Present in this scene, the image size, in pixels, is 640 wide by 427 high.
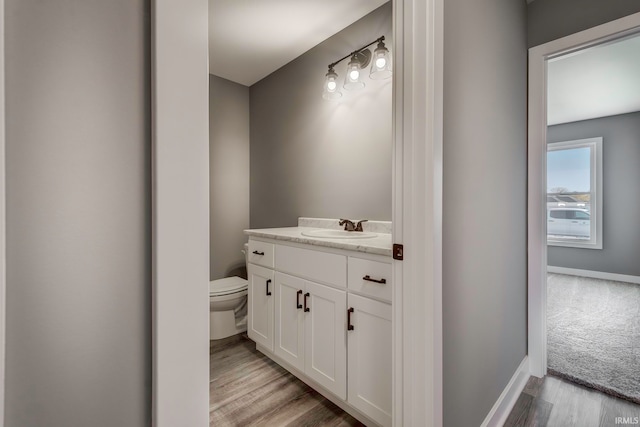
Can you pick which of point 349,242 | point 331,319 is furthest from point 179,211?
point 331,319

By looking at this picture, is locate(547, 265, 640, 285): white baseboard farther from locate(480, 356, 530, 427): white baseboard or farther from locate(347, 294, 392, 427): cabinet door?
locate(347, 294, 392, 427): cabinet door

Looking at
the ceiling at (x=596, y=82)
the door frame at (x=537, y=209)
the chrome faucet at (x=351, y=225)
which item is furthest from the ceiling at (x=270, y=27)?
the ceiling at (x=596, y=82)

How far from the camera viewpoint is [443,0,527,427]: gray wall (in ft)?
3.69

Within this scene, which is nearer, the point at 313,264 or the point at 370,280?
the point at 370,280

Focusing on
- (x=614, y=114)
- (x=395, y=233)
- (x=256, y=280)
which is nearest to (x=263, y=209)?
(x=256, y=280)

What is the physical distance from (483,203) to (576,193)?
4822mm

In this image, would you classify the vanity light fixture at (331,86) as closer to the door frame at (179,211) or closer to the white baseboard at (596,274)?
the door frame at (179,211)

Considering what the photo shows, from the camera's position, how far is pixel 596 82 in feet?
10.5

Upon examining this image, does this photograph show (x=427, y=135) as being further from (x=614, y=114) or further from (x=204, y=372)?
(x=614, y=114)

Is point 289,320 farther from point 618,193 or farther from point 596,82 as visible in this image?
point 618,193

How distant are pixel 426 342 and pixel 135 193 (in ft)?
3.20

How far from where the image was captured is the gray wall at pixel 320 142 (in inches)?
80.7

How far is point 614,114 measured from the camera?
13.9ft

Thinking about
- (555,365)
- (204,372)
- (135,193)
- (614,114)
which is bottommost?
(555,365)
